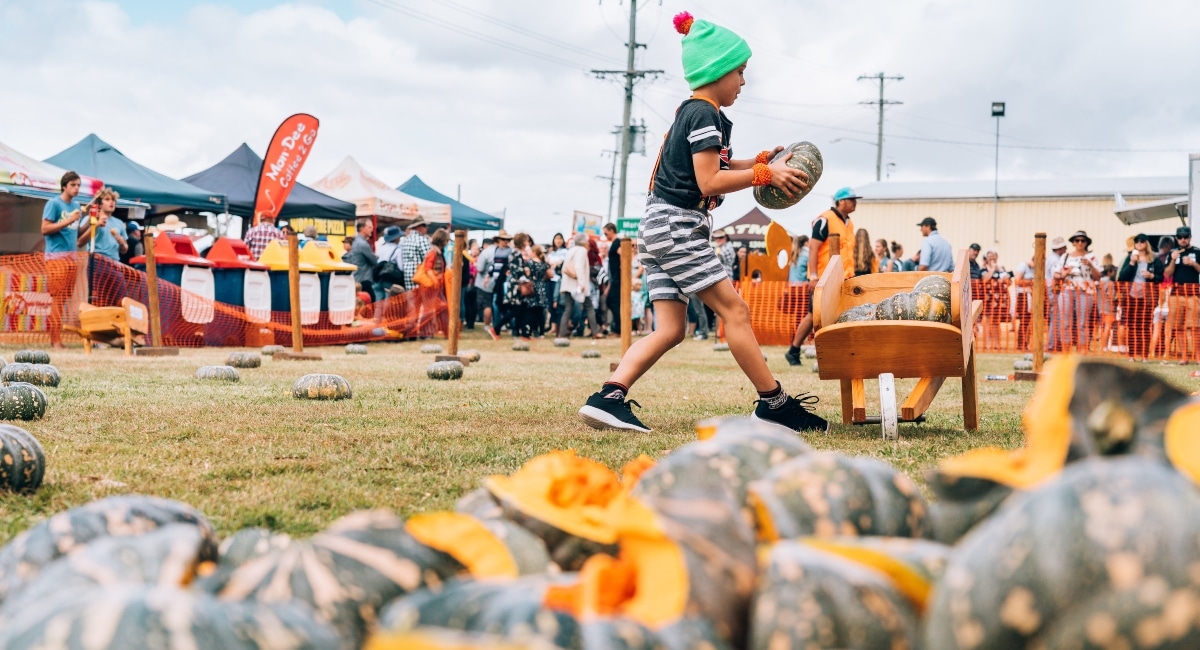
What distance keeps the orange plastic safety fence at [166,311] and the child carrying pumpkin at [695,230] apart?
10.8m

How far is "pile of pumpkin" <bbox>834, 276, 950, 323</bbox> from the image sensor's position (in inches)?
246

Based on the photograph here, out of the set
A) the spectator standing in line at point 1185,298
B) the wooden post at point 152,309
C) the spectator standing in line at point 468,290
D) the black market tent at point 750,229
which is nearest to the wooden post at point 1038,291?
the spectator standing in line at point 1185,298

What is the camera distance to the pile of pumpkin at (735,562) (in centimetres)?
126

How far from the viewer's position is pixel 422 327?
20.6 meters

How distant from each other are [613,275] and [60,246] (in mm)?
10442

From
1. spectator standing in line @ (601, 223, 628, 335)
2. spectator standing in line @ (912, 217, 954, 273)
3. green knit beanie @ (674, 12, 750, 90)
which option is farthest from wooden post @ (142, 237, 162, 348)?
spectator standing in line @ (912, 217, 954, 273)

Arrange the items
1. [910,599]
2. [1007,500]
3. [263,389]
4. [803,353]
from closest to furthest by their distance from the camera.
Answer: [910,599], [1007,500], [263,389], [803,353]

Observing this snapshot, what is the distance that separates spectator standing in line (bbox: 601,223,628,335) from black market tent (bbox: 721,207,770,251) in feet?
69.8

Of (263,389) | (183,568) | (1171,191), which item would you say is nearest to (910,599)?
(183,568)

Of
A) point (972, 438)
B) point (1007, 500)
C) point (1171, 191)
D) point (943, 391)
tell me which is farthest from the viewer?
point (1171, 191)

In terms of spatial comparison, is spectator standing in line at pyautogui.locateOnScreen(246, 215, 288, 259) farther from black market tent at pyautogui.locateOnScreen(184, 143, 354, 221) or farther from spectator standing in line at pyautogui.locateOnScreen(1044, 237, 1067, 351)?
spectator standing in line at pyautogui.locateOnScreen(1044, 237, 1067, 351)

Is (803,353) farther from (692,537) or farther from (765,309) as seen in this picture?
(692,537)

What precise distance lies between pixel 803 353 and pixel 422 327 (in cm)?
797

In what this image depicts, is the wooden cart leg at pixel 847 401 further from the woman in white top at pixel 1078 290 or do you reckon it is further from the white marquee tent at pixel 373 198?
the white marquee tent at pixel 373 198
